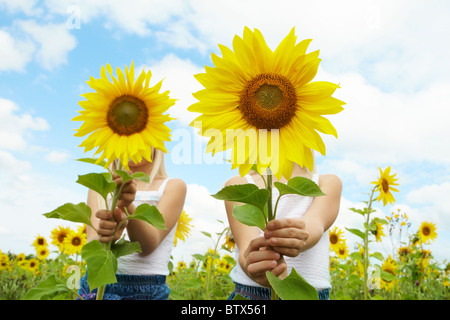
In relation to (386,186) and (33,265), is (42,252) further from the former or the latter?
(386,186)

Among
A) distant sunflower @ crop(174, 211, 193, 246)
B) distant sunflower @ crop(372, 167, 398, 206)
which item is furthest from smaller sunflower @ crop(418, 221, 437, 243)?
distant sunflower @ crop(174, 211, 193, 246)

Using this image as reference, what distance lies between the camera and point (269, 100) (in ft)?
3.60

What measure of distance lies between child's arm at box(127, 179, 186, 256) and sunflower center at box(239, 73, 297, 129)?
1.13m

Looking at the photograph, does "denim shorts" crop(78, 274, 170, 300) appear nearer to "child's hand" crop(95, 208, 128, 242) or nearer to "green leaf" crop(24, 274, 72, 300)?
"green leaf" crop(24, 274, 72, 300)

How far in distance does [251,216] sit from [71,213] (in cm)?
82

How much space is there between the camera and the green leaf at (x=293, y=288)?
2.94 ft

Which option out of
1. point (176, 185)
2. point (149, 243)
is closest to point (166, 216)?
point (176, 185)

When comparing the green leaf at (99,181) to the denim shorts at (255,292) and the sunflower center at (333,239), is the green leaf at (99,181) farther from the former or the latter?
the sunflower center at (333,239)

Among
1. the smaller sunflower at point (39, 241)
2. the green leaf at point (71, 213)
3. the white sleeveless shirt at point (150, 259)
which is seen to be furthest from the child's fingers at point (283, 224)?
the smaller sunflower at point (39, 241)
